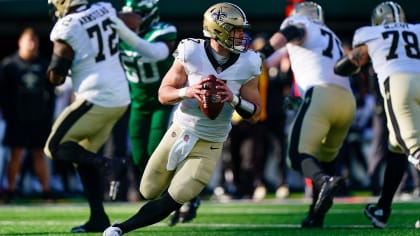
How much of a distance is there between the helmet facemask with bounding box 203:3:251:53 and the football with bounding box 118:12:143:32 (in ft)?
6.54

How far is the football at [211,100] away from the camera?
5.95 metres

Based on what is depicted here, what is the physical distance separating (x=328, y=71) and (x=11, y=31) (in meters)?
7.43

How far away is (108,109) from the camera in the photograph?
755 cm

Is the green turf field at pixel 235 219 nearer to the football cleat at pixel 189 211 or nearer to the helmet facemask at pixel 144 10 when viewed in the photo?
the football cleat at pixel 189 211

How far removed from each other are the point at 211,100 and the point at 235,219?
9.43ft

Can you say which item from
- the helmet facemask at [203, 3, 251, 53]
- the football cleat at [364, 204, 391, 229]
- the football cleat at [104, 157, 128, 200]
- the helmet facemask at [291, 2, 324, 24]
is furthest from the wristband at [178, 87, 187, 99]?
the helmet facemask at [291, 2, 324, 24]

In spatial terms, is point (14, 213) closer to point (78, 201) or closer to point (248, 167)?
point (78, 201)

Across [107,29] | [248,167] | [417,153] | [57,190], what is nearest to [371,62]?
[417,153]

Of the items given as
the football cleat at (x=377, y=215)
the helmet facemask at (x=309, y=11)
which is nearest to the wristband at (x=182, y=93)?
the football cleat at (x=377, y=215)

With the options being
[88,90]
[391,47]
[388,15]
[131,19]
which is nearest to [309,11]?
[388,15]

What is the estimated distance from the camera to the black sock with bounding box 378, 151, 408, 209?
7.59m

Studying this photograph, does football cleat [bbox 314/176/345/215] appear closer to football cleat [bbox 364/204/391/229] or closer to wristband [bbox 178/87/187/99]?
football cleat [bbox 364/204/391/229]

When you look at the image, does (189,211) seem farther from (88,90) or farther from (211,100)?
(211,100)

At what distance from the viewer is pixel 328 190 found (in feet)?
22.8
